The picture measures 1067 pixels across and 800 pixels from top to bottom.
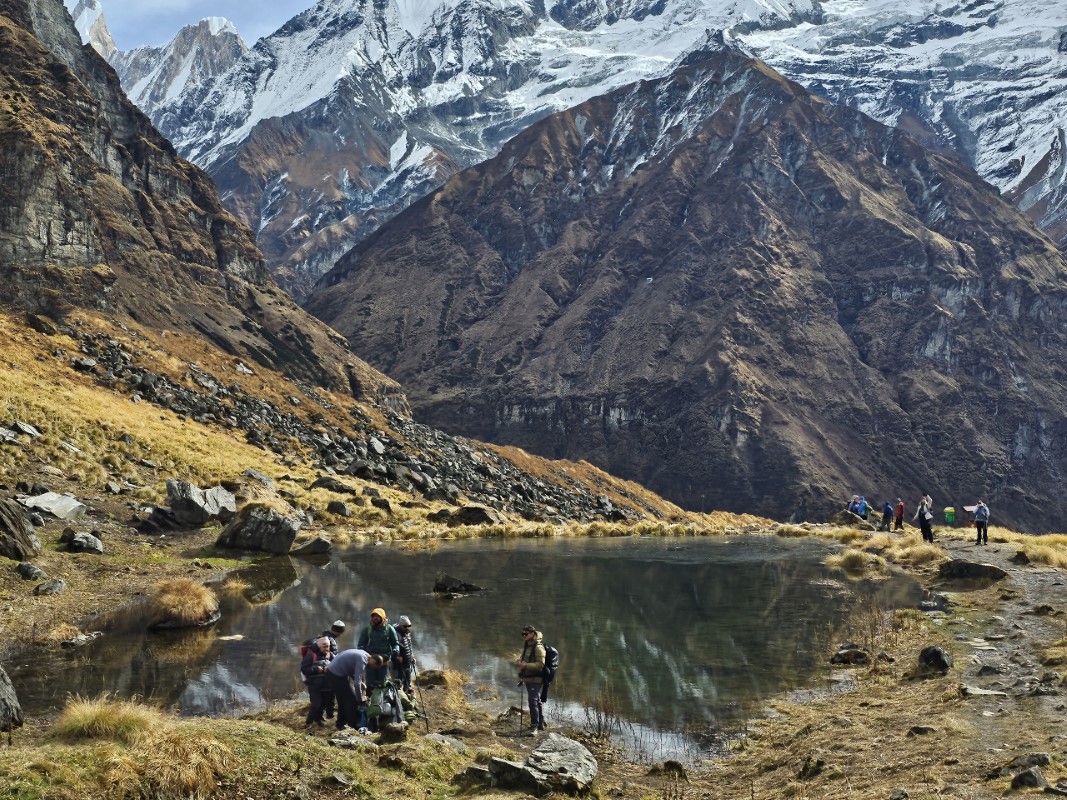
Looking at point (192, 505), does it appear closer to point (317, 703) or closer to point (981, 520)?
point (317, 703)

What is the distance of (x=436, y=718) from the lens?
746 inches

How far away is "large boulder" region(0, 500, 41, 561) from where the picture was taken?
2890cm

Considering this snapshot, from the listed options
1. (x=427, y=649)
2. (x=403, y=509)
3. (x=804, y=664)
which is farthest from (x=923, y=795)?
(x=403, y=509)

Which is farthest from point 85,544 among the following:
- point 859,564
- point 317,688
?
point 859,564

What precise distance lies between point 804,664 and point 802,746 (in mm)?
8554

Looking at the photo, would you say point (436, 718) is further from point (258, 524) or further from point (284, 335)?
point (284, 335)

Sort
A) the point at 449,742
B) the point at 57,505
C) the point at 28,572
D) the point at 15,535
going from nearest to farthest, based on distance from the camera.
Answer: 1. the point at 449,742
2. the point at 28,572
3. the point at 15,535
4. the point at 57,505

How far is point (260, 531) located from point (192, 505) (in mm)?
4095

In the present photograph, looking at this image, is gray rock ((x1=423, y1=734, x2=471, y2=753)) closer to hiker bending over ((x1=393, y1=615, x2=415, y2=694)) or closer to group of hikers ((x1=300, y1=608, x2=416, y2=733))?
group of hikers ((x1=300, y1=608, x2=416, y2=733))

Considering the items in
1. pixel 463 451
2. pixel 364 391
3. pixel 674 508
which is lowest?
pixel 674 508

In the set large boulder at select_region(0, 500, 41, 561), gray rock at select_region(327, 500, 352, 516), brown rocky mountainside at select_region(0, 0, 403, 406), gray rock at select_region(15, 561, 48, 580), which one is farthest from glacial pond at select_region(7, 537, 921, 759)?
brown rocky mountainside at select_region(0, 0, 403, 406)

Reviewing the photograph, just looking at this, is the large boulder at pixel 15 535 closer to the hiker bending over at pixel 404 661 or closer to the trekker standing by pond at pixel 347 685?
the hiker bending over at pixel 404 661

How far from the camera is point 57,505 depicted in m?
37.8

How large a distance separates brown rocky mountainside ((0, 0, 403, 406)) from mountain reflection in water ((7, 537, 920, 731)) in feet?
223
